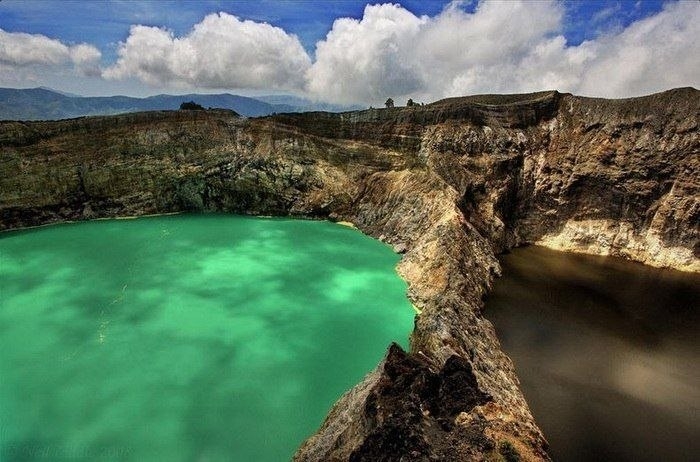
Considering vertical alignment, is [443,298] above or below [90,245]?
above

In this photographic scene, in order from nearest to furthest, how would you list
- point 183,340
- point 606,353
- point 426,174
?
1. point 183,340
2. point 606,353
3. point 426,174

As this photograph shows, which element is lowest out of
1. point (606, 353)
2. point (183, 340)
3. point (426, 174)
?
point (183, 340)

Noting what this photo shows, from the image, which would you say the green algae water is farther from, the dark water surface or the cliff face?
the dark water surface

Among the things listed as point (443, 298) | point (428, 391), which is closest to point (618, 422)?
point (443, 298)

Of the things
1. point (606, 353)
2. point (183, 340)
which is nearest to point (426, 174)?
point (606, 353)

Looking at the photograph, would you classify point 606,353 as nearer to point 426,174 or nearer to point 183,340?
point 183,340

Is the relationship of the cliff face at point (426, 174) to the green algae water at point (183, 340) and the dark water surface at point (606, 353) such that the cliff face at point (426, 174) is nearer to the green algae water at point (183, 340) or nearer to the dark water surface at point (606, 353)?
the dark water surface at point (606, 353)

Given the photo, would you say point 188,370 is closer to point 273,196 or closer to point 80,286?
point 80,286

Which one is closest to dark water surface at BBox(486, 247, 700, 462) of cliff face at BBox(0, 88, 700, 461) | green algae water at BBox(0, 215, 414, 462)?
cliff face at BBox(0, 88, 700, 461)
